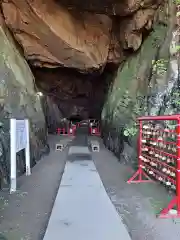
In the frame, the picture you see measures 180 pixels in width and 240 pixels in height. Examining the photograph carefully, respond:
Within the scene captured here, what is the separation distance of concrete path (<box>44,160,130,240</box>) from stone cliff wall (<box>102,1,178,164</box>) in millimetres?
2727

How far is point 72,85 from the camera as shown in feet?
63.1

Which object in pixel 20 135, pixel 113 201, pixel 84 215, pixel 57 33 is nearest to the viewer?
pixel 84 215

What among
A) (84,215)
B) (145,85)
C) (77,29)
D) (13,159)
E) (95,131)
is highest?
(77,29)

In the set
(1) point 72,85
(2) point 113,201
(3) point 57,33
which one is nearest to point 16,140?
(2) point 113,201

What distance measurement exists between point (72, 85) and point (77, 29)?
355 inches

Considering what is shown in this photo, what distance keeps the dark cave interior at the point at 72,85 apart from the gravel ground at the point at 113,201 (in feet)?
28.0

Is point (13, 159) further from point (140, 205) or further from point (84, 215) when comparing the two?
point (140, 205)

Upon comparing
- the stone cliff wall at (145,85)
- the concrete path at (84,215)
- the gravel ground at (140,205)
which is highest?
the stone cliff wall at (145,85)

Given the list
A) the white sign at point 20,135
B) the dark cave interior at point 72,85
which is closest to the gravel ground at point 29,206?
the white sign at point 20,135

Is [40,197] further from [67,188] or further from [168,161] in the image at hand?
[168,161]

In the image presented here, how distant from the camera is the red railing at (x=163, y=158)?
362 centimetres

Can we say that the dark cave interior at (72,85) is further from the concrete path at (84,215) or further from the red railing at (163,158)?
the concrete path at (84,215)

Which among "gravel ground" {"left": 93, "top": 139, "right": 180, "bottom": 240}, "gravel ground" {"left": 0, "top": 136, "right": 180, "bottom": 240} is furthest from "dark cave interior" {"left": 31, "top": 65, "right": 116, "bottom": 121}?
"gravel ground" {"left": 0, "top": 136, "right": 180, "bottom": 240}

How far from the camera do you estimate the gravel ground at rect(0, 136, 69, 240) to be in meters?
3.27
